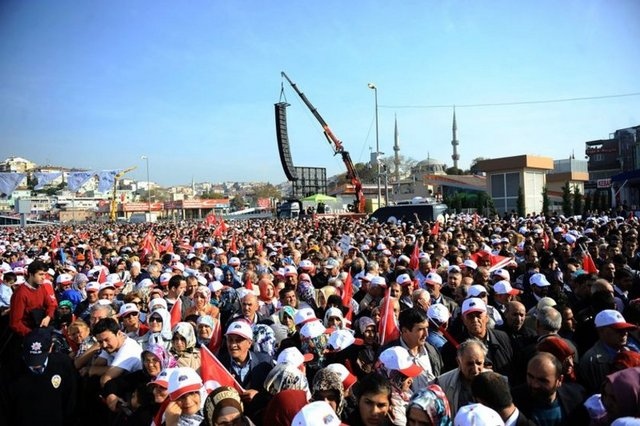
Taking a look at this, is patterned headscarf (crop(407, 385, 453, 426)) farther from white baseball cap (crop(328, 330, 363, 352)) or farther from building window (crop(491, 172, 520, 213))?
building window (crop(491, 172, 520, 213))

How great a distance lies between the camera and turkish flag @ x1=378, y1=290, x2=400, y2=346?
469 centimetres

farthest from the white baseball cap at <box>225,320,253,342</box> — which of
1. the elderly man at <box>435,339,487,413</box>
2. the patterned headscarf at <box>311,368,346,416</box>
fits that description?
the elderly man at <box>435,339,487,413</box>

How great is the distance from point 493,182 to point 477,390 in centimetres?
4102

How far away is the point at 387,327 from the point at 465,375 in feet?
4.52

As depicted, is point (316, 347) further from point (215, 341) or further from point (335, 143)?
point (335, 143)

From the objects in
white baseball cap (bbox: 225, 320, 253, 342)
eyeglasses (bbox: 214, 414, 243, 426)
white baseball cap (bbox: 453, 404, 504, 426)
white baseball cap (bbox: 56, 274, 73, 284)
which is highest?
white baseball cap (bbox: 453, 404, 504, 426)

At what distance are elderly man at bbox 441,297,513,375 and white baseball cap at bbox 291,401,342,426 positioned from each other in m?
2.10

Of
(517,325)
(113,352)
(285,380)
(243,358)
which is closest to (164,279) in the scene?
Answer: (113,352)

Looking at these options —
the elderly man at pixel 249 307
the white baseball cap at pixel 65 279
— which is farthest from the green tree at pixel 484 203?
the elderly man at pixel 249 307

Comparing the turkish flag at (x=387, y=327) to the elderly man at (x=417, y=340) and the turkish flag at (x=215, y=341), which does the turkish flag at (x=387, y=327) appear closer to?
the elderly man at (x=417, y=340)

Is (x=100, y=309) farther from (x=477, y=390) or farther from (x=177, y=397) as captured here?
(x=477, y=390)

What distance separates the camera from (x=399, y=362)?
10.9ft

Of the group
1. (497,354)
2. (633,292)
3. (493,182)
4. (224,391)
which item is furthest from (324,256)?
(493,182)

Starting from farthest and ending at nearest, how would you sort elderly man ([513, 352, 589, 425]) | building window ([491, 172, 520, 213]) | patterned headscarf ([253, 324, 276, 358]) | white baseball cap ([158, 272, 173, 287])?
building window ([491, 172, 520, 213]) → white baseball cap ([158, 272, 173, 287]) → patterned headscarf ([253, 324, 276, 358]) → elderly man ([513, 352, 589, 425])
